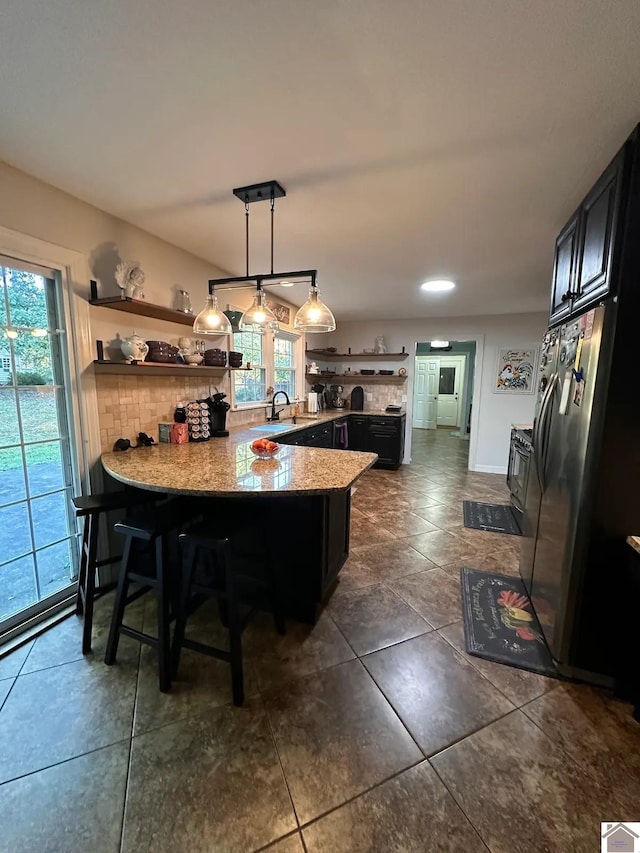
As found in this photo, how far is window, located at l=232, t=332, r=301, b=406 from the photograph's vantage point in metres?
3.82

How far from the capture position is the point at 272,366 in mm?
4270

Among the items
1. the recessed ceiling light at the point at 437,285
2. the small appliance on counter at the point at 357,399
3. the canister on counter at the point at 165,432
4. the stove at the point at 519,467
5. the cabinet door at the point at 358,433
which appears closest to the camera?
the canister on counter at the point at 165,432

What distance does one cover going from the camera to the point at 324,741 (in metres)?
1.35

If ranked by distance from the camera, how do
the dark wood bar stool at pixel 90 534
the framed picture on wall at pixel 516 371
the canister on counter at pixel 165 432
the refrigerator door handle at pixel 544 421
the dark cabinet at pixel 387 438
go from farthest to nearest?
1. the dark cabinet at pixel 387 438
2. the framed picture on wall at pixel 516 371
3. the canister on counter at pixel 165 432
4. the refrigerator door handle at pixel 544 421
5. the dark wood bar stool at pixel 90 534

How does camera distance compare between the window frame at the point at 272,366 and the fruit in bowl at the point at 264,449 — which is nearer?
the fruit in bowl at the point at 264,449

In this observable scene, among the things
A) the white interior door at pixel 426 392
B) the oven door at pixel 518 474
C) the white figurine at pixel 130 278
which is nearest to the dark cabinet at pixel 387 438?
the oven door at pixel 518 474

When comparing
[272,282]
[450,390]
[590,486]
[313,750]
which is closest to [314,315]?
[272,282]

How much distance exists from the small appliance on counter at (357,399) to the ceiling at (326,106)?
149 inches

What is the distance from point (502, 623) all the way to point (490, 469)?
3845 mm

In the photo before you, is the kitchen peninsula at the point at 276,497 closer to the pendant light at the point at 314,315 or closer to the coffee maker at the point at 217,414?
the coffee maker at the point at 217,414

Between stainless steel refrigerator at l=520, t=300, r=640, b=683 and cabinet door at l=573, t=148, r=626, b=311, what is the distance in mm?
114

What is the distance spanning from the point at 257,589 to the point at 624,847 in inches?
67.1

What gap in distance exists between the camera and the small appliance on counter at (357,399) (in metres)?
6.03

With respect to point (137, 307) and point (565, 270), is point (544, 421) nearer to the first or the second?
point (565, 270)
